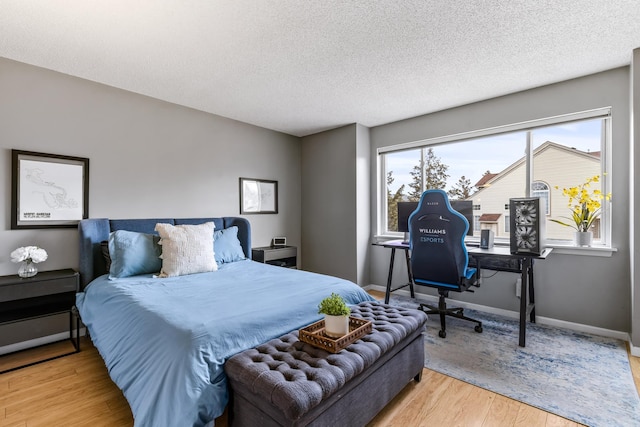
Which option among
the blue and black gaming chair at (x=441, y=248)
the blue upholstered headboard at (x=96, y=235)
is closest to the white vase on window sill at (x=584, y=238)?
the blue and black gaming chair at (x=441, y=248)

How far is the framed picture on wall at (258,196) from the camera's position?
437cm

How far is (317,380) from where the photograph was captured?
1.32 metres

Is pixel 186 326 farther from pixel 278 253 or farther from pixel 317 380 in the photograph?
pixel 278 253

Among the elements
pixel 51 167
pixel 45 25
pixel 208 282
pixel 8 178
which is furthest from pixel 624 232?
pixel 8 178

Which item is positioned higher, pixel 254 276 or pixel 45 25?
pixel 45 25

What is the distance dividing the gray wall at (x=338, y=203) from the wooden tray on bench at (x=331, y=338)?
2.61m

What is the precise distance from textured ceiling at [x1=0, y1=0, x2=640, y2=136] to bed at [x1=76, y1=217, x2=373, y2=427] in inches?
57.7

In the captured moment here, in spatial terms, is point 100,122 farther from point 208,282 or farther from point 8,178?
point 208,282

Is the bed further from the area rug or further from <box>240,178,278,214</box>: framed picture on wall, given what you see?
<box>240,178,278,214</box>: framed picture on wall

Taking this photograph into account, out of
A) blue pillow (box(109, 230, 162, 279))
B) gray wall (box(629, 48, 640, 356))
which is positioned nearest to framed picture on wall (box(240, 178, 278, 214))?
blue pillow (box(109, 230, 162, 279))

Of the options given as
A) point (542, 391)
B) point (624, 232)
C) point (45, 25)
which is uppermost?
point (45, 25)

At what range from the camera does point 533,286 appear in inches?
127

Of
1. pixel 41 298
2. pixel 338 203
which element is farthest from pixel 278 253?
pixel 41 298

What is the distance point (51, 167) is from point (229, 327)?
8.22ft
